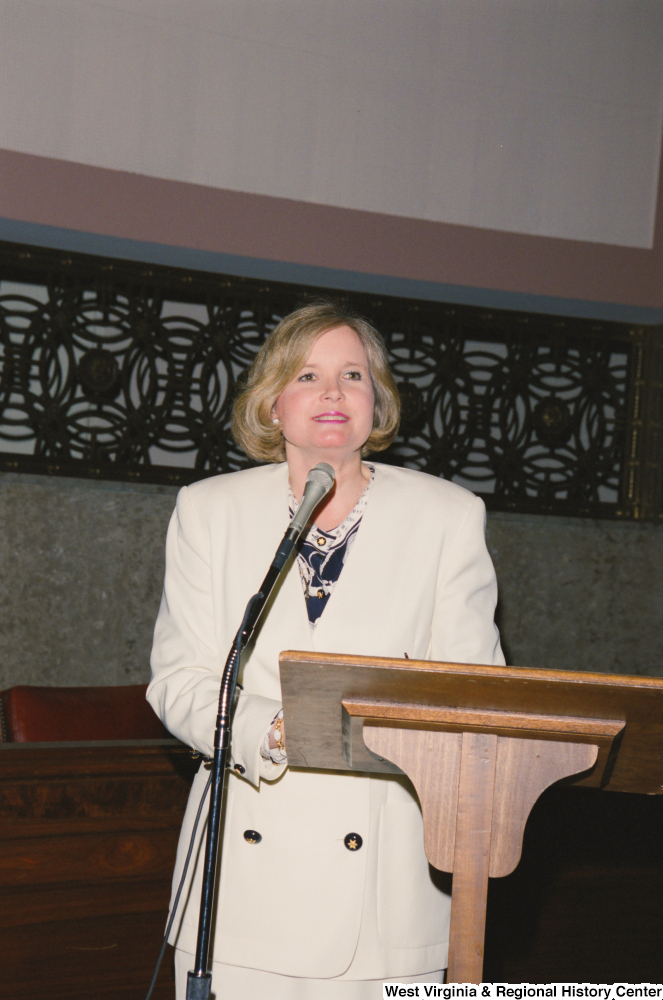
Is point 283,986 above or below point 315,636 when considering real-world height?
below

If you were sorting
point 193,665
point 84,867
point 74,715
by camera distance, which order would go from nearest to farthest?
point 193,665, point 84,867, point 74,715

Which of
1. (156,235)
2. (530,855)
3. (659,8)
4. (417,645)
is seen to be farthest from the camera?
(659,8)

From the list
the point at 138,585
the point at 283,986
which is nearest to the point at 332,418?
the point at 283,986

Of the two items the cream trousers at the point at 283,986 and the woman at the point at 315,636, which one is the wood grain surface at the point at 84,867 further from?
the cream trousers at the point at 283,986

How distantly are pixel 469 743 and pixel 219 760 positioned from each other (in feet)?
1.18

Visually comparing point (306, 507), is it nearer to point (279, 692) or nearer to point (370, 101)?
point (279, 692)

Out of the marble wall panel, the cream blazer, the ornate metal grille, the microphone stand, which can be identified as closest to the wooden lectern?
the microphone stand

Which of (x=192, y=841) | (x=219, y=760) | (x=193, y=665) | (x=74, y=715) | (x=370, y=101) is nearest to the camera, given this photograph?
(x=219, y=760)

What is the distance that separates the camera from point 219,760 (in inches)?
55.9

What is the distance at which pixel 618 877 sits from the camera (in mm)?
3119

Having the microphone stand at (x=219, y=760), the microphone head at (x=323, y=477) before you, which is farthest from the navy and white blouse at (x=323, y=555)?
the microphone stand at (x=219, y=760)

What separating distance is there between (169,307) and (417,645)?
10.2 ft

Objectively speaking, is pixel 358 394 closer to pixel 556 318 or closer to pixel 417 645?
pixel 417 645

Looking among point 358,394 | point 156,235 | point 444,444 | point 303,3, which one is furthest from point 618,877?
point 303,3
